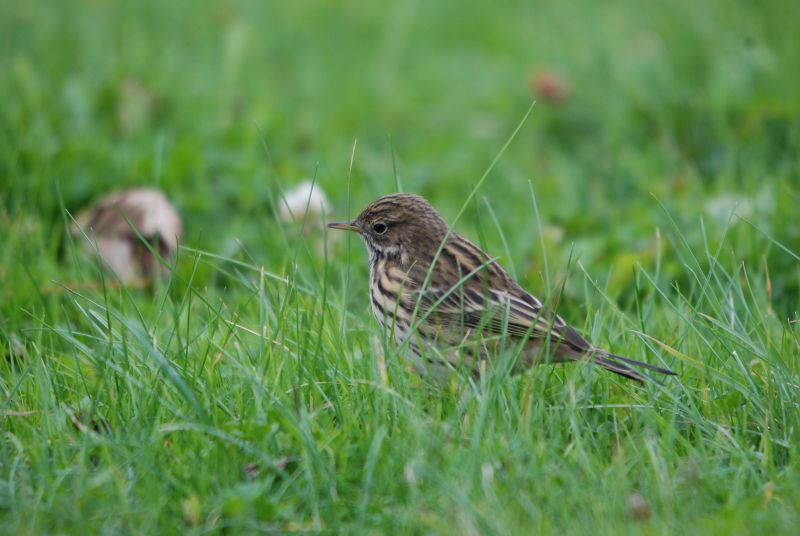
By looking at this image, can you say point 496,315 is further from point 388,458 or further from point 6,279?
point 6,279

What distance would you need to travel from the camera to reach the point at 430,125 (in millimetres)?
9766

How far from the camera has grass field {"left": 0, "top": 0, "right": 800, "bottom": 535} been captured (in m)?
3.63

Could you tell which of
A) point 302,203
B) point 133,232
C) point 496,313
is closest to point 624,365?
point 496,313

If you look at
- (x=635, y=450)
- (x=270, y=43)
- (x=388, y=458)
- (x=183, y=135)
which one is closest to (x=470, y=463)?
(x=388, y=458)

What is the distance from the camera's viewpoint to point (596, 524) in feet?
11.1

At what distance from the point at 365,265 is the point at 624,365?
7.80 ft

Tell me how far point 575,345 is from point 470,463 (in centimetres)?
98

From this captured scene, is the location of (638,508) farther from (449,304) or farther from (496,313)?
(449,304)

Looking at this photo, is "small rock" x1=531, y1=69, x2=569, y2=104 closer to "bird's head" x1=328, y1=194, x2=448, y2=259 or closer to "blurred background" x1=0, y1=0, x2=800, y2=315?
"blurred background" x1=0, y1=0, x2=800, y2=315

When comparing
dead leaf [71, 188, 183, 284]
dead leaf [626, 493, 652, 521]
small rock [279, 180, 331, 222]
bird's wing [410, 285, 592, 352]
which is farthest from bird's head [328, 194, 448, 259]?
dead leaf [626, 493, 652, 521]

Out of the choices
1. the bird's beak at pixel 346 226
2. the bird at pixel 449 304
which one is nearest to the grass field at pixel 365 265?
the bird at pixel 449 304

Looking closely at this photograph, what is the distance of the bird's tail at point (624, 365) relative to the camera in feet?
13.8

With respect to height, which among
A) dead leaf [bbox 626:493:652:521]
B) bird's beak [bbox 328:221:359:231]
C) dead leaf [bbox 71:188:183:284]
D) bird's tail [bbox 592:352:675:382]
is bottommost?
dead leaf [bbox 71:188:183:284]

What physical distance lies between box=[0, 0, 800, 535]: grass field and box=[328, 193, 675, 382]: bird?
12cm
